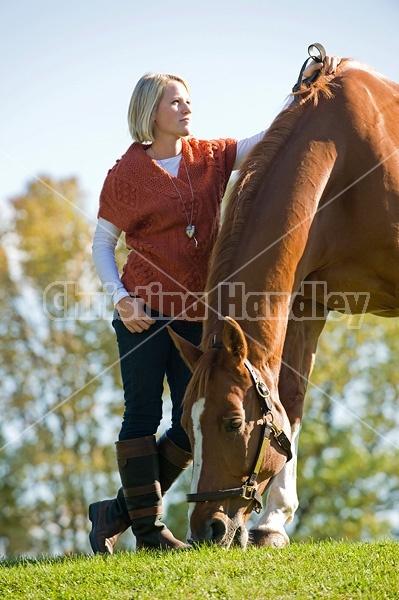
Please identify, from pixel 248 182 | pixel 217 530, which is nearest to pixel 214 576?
pixel 217 530

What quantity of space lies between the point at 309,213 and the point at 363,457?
1574 centimetres

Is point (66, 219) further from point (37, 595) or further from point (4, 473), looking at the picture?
point (37, 595)

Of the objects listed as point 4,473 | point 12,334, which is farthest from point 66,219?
point 4,473

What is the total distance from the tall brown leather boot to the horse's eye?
0.88 meters

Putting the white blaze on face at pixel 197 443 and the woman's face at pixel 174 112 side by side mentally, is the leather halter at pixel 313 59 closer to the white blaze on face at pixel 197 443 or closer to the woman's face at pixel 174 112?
the woman's face at pixel 174 112

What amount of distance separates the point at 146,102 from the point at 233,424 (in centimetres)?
208

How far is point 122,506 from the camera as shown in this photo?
4871mm

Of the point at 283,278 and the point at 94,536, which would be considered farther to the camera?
the point at 94,536

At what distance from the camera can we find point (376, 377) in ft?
66.2

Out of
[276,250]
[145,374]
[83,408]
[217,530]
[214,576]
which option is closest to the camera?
[214,576]

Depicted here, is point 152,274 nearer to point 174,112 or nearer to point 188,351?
point 188,351

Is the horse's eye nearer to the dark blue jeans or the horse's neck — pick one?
the horse's neck

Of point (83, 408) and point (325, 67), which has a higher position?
point (325, 67)

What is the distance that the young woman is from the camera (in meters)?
4.71
